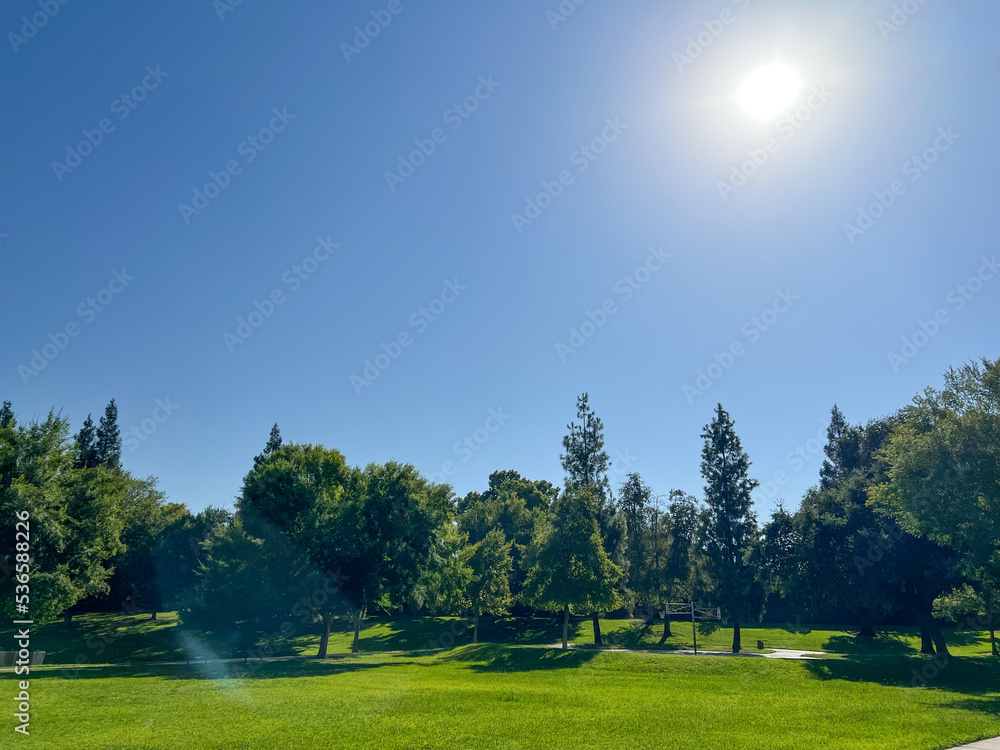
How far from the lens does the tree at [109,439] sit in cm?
7900

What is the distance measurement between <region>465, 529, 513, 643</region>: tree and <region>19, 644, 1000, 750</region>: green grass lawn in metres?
18.7

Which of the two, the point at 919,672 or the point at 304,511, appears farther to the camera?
the point at 304,511

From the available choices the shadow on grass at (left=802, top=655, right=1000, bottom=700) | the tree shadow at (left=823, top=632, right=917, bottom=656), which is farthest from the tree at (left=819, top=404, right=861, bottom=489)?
the shadow on grass at (left=802, top=655, right=1000, bottom=700)

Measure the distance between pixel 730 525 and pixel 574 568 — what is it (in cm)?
1363

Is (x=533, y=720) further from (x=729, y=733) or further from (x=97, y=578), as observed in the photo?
(x=97, y=578)

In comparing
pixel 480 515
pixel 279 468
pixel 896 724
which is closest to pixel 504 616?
pixel 480 515

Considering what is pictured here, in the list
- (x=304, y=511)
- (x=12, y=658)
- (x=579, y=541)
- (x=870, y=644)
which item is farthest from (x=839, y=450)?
(x=12, y=658)

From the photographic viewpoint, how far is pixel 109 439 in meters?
80.4

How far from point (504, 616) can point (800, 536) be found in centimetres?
3087

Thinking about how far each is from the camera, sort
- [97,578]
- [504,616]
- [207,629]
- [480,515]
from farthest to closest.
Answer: [480,515] → [504,616] → [207,629] → [97,578]

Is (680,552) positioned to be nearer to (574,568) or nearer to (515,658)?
(574,568)

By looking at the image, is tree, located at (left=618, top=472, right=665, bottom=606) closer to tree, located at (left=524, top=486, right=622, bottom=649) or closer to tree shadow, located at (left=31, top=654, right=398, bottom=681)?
tree, located at (left=524, top=486, right=622, bottom=649)

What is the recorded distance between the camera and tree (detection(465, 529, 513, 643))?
48469 mm

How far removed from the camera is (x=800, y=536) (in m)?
43.4
